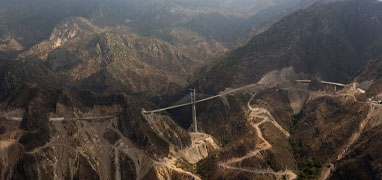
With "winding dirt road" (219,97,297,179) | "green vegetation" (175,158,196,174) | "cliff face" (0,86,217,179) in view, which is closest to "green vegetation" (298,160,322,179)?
"winding dirt road" (219,97,297,179)

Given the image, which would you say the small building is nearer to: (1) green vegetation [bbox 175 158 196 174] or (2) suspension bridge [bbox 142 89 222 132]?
(2) suspension bridge [bbox 142 89 222 132]

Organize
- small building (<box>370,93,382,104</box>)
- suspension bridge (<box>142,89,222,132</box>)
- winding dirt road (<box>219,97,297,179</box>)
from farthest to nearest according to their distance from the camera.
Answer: suspension bridge (<box>142,89,222,132</box>) < small building (<box>370,93,382,104</box>) < winding dirt road (<box>219,97,297,179</box>)

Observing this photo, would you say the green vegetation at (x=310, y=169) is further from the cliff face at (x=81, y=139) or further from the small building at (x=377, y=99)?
the small building at (x=377, y=99)

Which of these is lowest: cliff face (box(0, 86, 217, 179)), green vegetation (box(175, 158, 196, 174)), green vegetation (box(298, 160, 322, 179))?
green vegetation (box(298, 160, 322, 179))

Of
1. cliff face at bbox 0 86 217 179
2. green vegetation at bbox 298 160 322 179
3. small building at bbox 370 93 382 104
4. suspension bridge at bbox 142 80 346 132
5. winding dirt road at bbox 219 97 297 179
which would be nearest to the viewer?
cliff face at bbox 0 86 217 179

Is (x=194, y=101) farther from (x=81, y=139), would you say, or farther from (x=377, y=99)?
(x=377, y=99)

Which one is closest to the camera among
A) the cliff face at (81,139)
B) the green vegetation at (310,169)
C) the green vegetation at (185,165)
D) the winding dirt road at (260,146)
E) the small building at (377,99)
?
the cliff face at (81,139)

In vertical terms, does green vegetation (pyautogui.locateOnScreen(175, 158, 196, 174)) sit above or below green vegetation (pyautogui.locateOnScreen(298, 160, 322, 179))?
above

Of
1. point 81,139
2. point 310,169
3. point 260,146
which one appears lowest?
point 310,169

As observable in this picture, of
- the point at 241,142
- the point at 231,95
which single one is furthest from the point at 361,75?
the point at 241,142

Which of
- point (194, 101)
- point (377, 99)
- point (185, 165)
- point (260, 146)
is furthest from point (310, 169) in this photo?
point (194, 101)

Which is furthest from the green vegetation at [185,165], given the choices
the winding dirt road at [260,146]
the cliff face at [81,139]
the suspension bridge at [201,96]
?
the suspension bridge at [201,96]

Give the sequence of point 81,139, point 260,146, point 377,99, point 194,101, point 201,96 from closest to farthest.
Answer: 1. point 81,139
2. point 260,146
3. point 377,99
4. point 194,101
5. point 201,96
